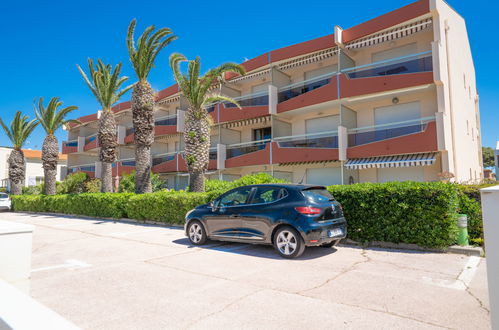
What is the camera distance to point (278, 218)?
7422 mm

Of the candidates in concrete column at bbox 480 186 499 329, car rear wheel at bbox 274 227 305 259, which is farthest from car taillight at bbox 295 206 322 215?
concrete column at bbox 480 186 499 329

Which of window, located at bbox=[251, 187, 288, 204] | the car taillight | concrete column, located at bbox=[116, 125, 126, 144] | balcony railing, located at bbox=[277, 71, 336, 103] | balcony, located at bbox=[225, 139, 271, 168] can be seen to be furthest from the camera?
concrete column, located at bbox=[116, 125, 126, 144]

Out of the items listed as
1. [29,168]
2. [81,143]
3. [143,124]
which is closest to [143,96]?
[143,124]

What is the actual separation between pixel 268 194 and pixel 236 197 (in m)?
1.07

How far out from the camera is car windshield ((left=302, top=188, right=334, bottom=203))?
24.5ft

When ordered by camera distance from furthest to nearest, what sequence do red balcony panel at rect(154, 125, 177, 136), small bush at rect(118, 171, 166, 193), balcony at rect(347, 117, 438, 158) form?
red balcony panel at rect(154, 125, 177, 136)
small bush at rect(118, 171, 166, 193)
balcony at rect(347, 117, 438, 158)

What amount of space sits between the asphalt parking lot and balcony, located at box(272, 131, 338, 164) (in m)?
11.1

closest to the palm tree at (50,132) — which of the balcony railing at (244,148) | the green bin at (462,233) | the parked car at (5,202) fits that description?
the parked car at (5,202)

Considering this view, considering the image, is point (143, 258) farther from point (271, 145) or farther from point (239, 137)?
point (239, 137)

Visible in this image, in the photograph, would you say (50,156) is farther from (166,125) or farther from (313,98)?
(313,98)

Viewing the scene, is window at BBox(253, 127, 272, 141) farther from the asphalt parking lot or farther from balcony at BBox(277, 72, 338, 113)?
the asphalt parking lot

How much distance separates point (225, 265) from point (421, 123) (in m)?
13.5

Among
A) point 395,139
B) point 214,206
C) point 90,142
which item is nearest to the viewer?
point 214,206

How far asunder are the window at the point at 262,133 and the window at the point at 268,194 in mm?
16566
